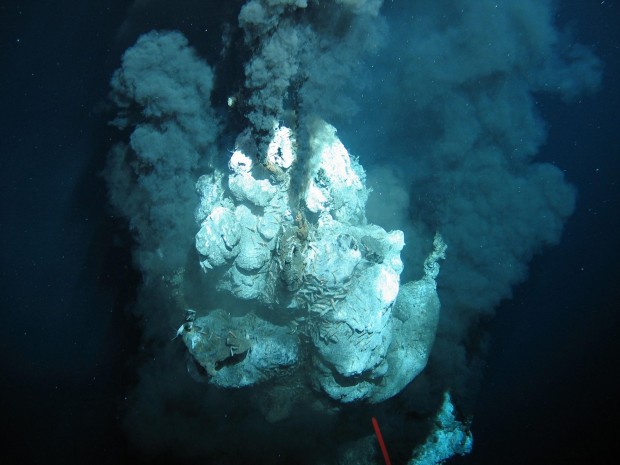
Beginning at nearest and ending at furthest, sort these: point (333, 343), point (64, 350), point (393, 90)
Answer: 1. point (333, 343)
2. point (64, 350)
3. point (393, 90)

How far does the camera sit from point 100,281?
13.9ft

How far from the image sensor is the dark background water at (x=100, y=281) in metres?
3.13

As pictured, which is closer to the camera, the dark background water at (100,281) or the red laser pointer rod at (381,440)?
the dark background water at (100,281)

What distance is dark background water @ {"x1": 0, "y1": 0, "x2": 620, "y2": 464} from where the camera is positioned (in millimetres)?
3135

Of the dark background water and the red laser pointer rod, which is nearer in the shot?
the dark background water

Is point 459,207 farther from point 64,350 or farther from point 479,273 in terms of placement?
point 64,350

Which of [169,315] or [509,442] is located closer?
[169,315]

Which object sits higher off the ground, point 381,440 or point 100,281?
point 100,281

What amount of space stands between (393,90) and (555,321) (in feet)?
17.4

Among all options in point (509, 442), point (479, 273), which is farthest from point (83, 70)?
point (509, 442)

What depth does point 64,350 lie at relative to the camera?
440 cm

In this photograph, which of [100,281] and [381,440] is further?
[381,440]

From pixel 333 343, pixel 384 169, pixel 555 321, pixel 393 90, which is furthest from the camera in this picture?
pixel 555 321

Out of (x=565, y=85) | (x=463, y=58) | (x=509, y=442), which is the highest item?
(x=565, y=85)
